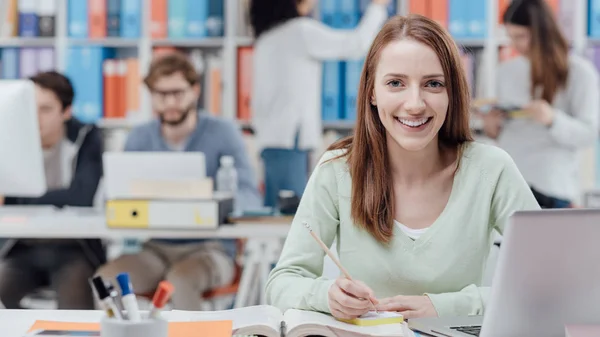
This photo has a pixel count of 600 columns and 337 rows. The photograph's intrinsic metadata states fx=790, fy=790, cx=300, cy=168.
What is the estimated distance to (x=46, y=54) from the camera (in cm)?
408

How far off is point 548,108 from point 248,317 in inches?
83.9

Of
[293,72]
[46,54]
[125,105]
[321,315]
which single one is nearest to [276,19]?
[293,72]

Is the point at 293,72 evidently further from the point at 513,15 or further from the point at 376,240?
the point at 376,240

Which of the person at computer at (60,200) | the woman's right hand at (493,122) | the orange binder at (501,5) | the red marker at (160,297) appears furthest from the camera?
the orange binder at (501,5)

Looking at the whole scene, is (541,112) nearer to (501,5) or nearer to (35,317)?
(501,5)

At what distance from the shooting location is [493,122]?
3250mm

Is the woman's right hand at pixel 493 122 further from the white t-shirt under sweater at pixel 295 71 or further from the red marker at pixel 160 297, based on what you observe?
the red marker at pixel 160 297

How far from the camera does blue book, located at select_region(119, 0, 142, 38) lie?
13.2ft

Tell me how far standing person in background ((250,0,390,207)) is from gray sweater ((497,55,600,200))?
→ 0.73 metres

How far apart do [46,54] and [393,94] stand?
9.98ft

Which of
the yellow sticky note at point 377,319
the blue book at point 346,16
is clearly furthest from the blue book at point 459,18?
the yellow sticky note at point 377,319

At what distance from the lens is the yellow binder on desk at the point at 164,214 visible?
2492 mm

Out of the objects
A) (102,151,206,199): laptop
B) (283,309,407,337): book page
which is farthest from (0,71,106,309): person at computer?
(283,309,407,337): book page

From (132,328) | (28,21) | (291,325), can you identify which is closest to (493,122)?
(291,325)
